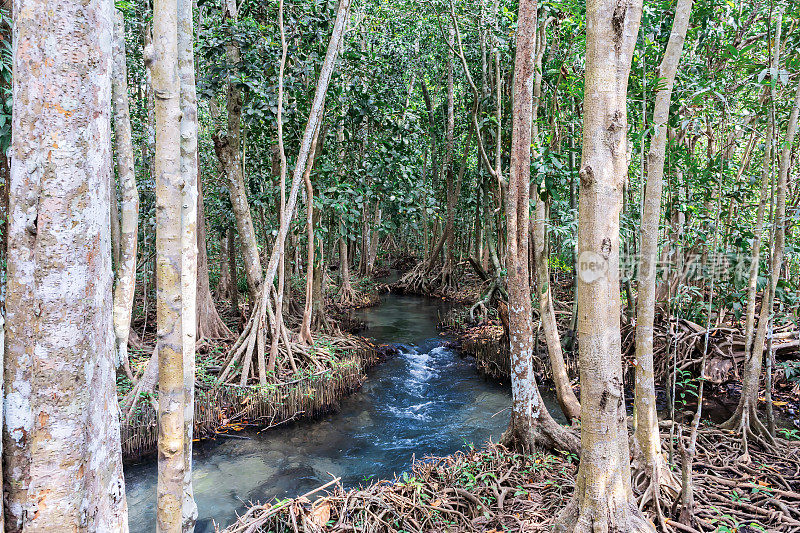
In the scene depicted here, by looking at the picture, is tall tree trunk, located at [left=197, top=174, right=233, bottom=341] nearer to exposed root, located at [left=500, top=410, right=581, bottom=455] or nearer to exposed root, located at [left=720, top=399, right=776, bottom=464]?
exposed root, located at [left=500, top=410, right=581, bottom=455]

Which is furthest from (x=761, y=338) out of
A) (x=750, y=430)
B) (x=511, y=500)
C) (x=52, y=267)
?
(x=52, y=267)

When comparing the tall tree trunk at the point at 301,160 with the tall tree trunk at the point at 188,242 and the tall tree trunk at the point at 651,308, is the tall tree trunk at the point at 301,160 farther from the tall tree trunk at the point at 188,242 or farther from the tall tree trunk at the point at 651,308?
the tall tree trunk at the point at 651,308

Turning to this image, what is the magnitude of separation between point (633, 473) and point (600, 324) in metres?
1.72

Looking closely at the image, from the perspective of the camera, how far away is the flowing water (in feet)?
17.0

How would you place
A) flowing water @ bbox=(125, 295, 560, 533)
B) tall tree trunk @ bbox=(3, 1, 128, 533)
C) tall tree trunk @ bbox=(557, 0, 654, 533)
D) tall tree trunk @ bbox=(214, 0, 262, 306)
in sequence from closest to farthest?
tall tree trunk @ bbox=(3, 1, 128, 533), tall tree trunk @ bbox=(557, 0, 654, 533), flowing water @ bbox=(125, 295, 560, 533), tall tree trunk @ bbox=(214, 0, 262, 306)

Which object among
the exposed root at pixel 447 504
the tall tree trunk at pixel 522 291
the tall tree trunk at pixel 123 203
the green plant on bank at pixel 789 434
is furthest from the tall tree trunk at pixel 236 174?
the green plant on bank at pixel 789 434

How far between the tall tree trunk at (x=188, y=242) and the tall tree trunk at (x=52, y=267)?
3.42 ft

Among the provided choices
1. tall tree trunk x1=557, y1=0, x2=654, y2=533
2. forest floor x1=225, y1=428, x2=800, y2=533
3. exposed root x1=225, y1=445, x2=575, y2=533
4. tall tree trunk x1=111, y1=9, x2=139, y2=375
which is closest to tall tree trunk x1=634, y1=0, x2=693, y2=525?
forest floor x1=225, y1=428, x2=800, y2=533

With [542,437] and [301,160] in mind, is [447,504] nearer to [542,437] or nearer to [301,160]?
[542,437]

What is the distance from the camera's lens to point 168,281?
7.73ft

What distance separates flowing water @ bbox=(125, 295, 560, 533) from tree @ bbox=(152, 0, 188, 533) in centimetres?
273

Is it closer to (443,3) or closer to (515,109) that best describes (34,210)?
(515,109)

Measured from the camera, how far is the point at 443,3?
33.4ft

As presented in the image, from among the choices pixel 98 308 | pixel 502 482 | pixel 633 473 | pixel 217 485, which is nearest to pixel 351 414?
pixel 217 485
